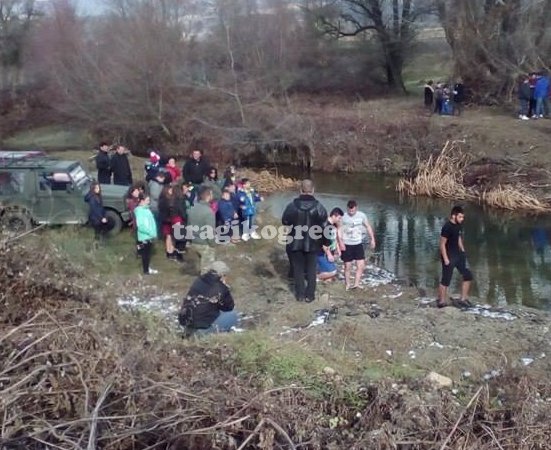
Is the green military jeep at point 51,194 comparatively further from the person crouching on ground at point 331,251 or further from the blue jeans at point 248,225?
the person crouching on ground at point 331,251

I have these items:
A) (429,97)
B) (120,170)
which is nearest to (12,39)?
(429,97)

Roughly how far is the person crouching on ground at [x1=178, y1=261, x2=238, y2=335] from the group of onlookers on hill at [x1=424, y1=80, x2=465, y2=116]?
21190 millimetres

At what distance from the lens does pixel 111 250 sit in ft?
45.4

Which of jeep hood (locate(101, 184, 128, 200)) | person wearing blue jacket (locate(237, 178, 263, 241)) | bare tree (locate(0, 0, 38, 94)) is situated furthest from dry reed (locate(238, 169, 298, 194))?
bare tree (locate(0, 0, 38, 94))

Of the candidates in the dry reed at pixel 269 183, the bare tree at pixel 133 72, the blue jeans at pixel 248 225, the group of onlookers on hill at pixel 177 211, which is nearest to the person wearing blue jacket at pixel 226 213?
the group of onlookers on hill at pixel 177 211

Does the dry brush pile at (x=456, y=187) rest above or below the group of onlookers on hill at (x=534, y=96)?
below

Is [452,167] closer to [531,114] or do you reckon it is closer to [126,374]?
[531,114]

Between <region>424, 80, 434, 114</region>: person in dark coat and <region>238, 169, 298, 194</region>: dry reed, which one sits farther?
<region>424, 80, 434, 114</region>: person in dark coat

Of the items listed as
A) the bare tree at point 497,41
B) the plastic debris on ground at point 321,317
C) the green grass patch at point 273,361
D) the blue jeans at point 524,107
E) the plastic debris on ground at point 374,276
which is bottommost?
the plastic debris on ground at point 374,276

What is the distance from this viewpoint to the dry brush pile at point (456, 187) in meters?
20.9

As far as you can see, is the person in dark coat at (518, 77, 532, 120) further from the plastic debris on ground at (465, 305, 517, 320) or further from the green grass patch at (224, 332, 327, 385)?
the green grass patch at (224, 332, 327, 385)

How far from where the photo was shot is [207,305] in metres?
9.17

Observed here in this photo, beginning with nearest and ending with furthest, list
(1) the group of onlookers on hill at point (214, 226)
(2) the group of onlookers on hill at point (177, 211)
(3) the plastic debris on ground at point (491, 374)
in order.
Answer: (3) the plastic debris on ground at point (491, 374) → (1) the group of onlookers on hill at point (214, 226) → (2) the group of onlookers on hill at point (177, 211)

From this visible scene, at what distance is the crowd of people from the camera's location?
9312mm
